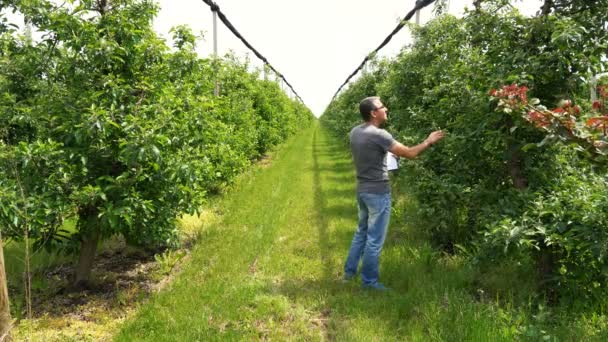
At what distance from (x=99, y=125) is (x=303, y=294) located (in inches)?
104

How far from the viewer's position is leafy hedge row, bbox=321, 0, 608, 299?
142 inches

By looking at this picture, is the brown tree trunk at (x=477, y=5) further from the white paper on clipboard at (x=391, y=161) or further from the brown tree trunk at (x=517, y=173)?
the white paper on clipboard at (x=391, y=161)

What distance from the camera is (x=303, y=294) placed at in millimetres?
4840

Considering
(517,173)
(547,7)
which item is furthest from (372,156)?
(547,7)

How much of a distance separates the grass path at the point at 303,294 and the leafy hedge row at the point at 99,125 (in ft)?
3.09

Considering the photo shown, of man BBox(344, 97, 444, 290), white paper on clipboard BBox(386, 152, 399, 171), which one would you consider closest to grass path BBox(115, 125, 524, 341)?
man BBox(344, 97, 444, 290)

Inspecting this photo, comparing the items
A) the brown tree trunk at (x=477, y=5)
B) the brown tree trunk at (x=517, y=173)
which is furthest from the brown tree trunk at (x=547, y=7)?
the brown tree trunk at (x=517, y=173)

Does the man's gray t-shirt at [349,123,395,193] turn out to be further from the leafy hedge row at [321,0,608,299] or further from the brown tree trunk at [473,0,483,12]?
the brown tree trunk at [473,0,483,12]

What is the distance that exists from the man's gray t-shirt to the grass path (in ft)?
3.65

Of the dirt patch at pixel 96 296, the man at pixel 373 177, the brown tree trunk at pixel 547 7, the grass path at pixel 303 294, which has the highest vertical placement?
the brown tree trunk at pixel 547 7

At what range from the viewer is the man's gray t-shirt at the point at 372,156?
4.55 metres

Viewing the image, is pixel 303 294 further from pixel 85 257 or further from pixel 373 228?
pixel 85 257

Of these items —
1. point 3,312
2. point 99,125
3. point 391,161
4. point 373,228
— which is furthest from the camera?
point 373,228

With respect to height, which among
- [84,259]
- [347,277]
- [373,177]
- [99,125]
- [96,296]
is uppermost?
[99,125]
